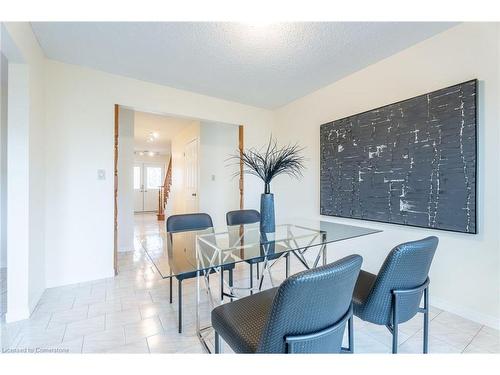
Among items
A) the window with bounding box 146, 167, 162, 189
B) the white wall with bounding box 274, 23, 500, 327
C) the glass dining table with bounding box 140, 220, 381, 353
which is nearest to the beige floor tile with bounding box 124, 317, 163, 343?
the glass dining table with bounding box 140, 220, 381, 353

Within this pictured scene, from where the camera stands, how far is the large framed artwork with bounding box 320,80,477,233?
5.91 feet

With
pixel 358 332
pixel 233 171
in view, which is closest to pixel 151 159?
pixel 233 171

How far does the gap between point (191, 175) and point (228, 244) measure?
3.48 metres

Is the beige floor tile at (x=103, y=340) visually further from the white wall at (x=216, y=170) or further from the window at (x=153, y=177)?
the window at (x=153, y=177)

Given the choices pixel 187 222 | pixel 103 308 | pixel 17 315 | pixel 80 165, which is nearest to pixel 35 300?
pixel 17 315

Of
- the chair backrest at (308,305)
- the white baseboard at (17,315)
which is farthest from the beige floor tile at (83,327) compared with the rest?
the chair backrest at (308,305)

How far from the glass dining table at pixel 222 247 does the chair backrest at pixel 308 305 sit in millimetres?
539

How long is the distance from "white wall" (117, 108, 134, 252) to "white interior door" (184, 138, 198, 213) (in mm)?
1182

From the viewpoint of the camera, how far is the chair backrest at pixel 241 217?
8.49ft

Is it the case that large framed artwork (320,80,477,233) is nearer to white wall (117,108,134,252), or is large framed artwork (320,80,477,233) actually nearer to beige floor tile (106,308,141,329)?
beige floor tile (106,308,141,329)

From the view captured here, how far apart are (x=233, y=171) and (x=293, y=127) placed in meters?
1.44

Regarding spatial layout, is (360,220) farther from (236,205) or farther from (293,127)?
(236,205)

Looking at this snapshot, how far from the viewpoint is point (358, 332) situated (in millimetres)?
1742
